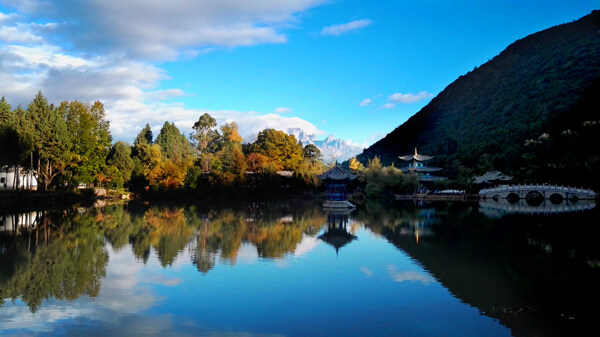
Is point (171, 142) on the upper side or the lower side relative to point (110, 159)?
upper

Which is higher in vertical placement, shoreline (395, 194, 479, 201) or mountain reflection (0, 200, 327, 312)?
shoreline (395, 194, 479, 201)

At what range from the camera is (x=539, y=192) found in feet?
150

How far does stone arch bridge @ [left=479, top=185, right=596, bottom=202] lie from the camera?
4181 centimetres

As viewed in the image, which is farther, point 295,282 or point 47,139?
point 47,139

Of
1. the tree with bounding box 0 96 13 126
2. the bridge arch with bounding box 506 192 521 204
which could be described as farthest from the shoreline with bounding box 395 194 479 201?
the tree with bounding box 0 96 13 126

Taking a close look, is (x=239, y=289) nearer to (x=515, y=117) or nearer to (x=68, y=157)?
(x=68, y=157)

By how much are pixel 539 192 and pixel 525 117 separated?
92.6 feet

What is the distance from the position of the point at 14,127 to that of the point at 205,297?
91.0 ft

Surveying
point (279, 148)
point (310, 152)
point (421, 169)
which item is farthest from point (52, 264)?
point (421, 169)

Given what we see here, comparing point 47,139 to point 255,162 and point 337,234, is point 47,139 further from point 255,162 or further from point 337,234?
point 337,234

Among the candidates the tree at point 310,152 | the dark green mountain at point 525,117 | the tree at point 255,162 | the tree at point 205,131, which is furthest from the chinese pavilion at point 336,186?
the tree at point 205,131

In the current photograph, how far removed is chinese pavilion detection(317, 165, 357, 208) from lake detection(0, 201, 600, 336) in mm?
14739

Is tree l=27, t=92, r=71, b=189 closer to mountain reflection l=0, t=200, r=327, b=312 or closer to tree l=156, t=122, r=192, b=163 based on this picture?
mountain reflection l=0, t=200, r=327, b=312

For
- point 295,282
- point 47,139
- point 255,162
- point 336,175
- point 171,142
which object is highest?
point 171,142
